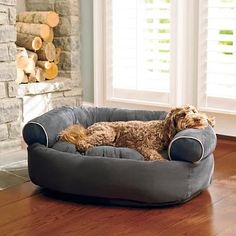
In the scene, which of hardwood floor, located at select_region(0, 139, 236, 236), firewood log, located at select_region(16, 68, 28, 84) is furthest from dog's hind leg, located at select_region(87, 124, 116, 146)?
firewood log, located at select_region(16, 68, 28, 84)

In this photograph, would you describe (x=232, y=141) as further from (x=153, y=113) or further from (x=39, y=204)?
(x=39, y=204)

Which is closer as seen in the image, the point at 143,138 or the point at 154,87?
the point at 143,138

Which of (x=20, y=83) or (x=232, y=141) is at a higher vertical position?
(x=20, y=83)

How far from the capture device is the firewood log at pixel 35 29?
458 cm

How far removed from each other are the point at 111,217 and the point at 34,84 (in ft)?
6.44

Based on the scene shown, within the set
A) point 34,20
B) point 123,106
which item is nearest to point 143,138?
point 123,106

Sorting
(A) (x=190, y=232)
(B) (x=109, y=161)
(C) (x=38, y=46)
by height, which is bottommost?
(A) (x=190, y=232)

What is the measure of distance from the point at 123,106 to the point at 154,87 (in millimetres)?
406

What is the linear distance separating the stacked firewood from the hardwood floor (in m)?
1.52

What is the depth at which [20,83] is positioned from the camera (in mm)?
4438

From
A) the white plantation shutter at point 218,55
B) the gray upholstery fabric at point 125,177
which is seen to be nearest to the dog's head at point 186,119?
the gray upholstery fabric at point 125,177

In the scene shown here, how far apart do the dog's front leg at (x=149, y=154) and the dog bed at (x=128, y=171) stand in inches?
1.5

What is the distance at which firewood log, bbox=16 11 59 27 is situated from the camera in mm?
4645

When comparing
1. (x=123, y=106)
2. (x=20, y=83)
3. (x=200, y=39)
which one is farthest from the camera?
(x=123, y=106)
